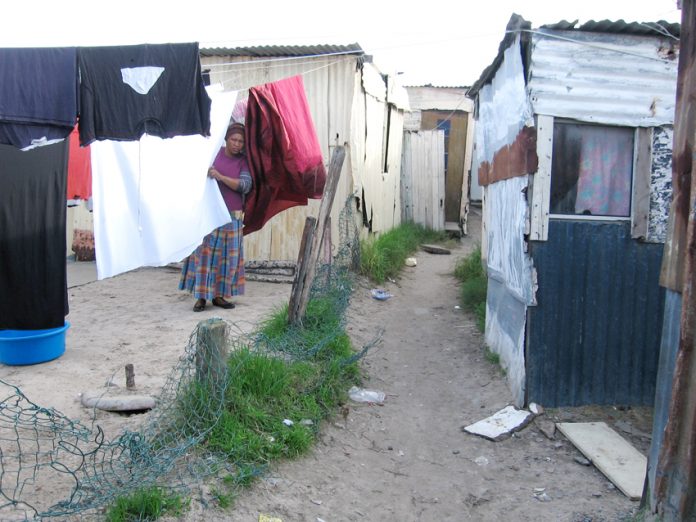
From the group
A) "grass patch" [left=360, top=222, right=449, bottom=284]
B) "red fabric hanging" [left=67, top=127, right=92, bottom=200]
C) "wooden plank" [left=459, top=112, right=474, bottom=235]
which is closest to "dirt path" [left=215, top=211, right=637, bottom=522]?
"grass patch" [left=360, top=222, right=449, bottom=284]

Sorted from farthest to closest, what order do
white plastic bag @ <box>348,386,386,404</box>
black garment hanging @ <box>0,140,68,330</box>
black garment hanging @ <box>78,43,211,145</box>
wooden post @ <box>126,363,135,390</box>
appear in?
white plastic bag @ <box>348,386,386,404</box> → black garment hanging @ <box>0,140,68,330</box> → wooden post @ <box>126,363,135,390</box> → black garment hanging @ <box>78,43,211,145</box>

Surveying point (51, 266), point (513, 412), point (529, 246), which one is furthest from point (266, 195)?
point (513, 412)

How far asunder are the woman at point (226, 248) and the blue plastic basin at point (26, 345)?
1688 millimetres

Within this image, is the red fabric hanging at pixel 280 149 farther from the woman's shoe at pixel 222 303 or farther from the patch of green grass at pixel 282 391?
the patch of green grass at pixel 282 391

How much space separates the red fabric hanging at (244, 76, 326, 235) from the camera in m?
5.33

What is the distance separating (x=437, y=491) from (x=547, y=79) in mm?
2905

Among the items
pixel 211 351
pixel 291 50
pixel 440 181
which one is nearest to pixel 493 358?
pixel 211 351

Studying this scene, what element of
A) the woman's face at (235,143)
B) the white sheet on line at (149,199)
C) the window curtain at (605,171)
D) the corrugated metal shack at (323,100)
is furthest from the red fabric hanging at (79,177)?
the window curtain at (605,171)

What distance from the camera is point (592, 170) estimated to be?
4.30 meters

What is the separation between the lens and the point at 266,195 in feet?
19.3

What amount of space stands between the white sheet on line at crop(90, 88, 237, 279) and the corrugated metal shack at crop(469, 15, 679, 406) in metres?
2.42

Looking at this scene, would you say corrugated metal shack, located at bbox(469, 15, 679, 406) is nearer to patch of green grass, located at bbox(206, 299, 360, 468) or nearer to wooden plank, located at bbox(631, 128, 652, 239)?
wooden plank, located at bbox(631, 128, 652, 239)

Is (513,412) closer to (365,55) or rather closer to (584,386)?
(584,386)

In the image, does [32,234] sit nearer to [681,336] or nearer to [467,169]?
[681,336]
